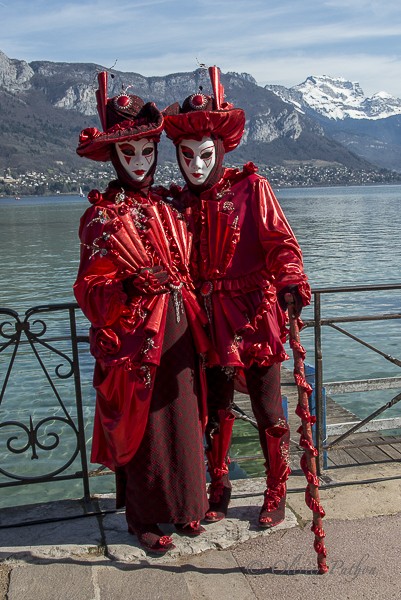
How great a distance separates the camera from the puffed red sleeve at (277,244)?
10.4 ft

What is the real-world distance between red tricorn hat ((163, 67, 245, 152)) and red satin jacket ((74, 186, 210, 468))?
1.21 ft

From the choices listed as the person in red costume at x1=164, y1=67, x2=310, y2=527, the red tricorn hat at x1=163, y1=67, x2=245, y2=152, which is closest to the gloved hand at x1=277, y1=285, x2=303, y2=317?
the person in red costume at x1=164, y1=67, x2=310, y2=527

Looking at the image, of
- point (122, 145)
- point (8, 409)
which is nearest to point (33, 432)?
point (122, 145)

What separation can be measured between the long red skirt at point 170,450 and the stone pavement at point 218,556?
0.69 ft

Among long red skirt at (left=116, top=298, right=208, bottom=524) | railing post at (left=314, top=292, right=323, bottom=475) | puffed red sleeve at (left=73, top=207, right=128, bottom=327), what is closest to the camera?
puffed red sleeve at (left=73, top=207, right=128, bottom=327)

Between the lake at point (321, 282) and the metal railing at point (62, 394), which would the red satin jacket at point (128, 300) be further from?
the lake at point (321, 282)

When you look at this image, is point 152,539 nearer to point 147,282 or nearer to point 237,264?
point 147,282

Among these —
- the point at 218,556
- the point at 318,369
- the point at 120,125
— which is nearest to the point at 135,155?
the point at 120,125

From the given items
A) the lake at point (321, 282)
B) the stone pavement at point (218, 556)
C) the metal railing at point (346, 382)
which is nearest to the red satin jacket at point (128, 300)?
the stone pavement at point (218, 556)

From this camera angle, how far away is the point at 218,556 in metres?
3.22

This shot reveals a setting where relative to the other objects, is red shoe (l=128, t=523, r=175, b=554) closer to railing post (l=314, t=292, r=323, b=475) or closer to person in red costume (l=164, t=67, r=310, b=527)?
person in red costume (l=164, t=67, r=310, b=527)

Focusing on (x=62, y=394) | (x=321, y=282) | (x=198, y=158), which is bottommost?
(x=321, y=282)

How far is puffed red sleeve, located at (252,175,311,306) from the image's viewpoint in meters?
3.17

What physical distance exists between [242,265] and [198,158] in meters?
0.52
